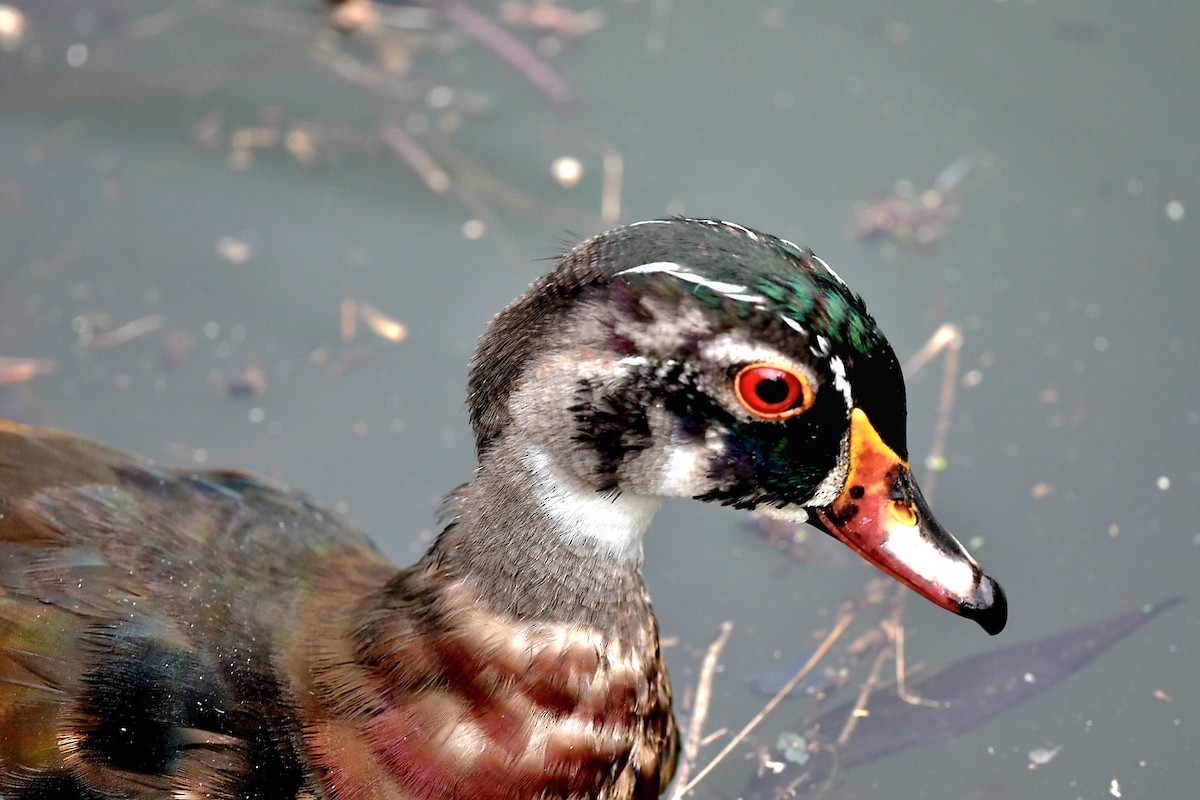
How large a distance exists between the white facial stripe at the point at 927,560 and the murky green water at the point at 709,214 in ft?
2.37

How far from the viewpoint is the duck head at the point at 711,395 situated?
1464 mm

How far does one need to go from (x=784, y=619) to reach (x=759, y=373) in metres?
1.13

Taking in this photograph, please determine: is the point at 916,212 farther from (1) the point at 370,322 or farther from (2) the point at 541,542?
(2) the point at 541,542

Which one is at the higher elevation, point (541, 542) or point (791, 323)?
point (791, 323)

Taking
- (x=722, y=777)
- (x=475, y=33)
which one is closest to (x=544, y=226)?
(x=475, y=33)

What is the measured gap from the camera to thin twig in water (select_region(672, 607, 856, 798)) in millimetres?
2252

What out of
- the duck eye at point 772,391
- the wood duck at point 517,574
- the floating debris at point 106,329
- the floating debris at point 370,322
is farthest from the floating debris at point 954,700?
the floating debris at point 106,329

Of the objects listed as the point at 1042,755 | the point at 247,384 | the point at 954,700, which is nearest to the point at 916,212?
the point at 954,700

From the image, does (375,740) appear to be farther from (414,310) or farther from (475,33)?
(475,33)

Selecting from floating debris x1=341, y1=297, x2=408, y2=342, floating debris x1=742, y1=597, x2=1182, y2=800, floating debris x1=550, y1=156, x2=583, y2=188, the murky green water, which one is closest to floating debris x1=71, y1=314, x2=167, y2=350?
the murky green water

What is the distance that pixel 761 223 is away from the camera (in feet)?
10.2

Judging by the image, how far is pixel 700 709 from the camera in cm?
236

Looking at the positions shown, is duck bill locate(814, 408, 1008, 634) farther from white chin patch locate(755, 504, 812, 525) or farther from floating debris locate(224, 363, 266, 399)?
floating debris locate(224, 363, 266, 399)

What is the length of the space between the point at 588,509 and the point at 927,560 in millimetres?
451
